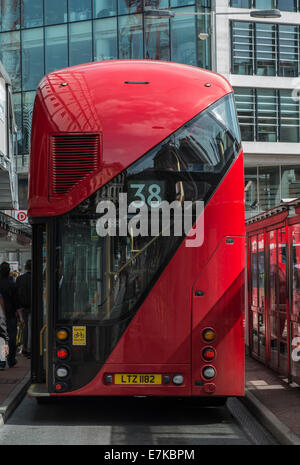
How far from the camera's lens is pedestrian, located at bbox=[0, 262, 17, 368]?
1375cm

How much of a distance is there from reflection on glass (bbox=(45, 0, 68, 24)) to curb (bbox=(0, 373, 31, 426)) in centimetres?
2841

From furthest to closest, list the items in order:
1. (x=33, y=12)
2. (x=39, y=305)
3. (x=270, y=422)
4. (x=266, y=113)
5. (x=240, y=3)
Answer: (x=33, y=12)
(x=266, y=113)
(x=240, y=3)
(x=39, y=305)
(x=270, y=422)

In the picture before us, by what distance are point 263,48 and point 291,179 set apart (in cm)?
616

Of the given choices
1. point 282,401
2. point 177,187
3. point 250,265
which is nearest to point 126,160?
point 177,187

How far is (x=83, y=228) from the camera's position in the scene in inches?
341

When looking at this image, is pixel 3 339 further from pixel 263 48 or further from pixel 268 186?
pixel 263 48

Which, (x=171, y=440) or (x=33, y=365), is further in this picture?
(x=33, y=365)

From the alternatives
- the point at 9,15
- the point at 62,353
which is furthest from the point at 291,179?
the point at 62,353

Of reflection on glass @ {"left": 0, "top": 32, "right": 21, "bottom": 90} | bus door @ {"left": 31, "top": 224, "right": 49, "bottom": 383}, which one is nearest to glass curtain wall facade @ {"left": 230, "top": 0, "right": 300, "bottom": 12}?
reflection on glass @ {"left": 0, "top": 32, "right": 21, "bottom": 90}

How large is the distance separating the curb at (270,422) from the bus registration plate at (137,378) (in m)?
1.28

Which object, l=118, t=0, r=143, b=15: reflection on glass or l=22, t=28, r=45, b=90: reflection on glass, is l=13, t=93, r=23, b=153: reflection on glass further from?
l=118, t=0, r=143, b=15: reflection on glass

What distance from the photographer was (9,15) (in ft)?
126
